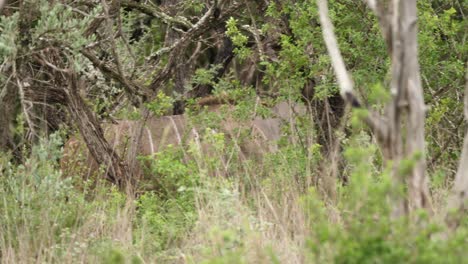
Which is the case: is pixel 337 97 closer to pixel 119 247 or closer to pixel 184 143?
pixel 184 143

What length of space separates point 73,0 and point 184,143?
140 cm

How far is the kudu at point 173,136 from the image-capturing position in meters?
7.01

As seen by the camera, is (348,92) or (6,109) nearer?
(348,92)

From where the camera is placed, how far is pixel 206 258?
14.7 feet

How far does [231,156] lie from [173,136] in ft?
5.70

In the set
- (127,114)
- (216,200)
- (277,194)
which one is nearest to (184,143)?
(127,114)

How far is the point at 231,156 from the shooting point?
6121 millimetres

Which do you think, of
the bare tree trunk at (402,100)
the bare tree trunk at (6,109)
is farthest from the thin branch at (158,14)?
the bare tree trunk at (402,100)

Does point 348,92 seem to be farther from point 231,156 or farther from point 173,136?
point 173,136

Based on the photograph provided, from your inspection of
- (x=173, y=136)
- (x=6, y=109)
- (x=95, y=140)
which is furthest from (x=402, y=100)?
(x=173, y=136)

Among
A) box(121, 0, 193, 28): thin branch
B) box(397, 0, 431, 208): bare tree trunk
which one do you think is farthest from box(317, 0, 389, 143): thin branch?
box(121, 0, 193, 28): thin branch

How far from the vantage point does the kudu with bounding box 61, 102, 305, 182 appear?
701cm

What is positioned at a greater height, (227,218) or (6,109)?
(6,109)

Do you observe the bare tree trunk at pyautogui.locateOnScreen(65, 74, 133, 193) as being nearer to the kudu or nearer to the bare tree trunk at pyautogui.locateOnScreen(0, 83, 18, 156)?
the kudu
